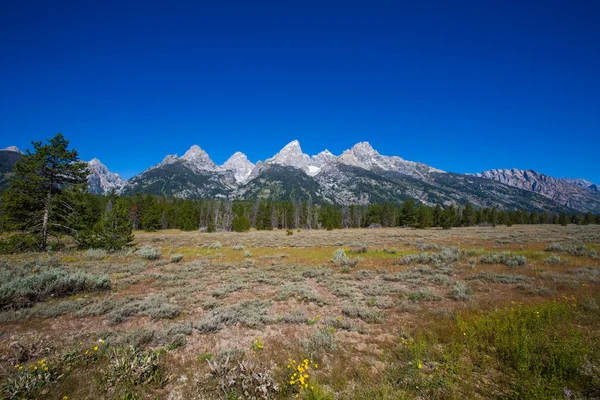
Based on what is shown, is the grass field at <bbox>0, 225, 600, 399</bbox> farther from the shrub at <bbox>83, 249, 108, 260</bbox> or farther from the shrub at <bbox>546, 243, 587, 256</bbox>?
the shrub at <bbox>546, 243, 587, 256</bbox>

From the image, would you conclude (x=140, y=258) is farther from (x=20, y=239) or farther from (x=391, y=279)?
(x=391, y=279)

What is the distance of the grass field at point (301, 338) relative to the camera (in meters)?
4.70

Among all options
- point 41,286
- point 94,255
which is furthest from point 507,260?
point 94,255

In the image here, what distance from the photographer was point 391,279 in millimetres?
13938

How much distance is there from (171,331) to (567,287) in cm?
1717

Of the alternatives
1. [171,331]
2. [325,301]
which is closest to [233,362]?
[171,331]

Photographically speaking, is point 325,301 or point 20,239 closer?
point 325,301

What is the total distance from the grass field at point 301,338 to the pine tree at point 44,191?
14059 mm

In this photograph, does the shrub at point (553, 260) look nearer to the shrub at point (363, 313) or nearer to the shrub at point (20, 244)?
the shrub at point (363, 313)

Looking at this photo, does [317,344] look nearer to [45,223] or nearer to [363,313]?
[363,313]

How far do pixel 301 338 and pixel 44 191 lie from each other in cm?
2950

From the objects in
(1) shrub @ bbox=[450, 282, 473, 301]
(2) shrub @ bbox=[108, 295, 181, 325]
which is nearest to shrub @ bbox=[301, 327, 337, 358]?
(2) shrub @ bbox=[108, 295, 181, 325]

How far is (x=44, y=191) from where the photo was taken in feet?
71.9

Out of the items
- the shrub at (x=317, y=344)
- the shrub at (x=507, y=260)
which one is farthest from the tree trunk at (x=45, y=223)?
the shrub at (x=507, y=260)
